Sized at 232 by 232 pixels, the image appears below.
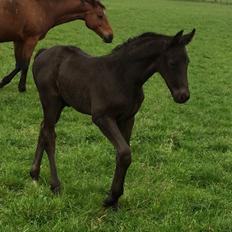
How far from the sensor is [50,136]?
5773 mm

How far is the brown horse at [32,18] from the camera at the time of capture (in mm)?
10195

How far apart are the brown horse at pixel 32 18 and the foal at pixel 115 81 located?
15.8 ft

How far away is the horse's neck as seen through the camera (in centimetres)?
1091

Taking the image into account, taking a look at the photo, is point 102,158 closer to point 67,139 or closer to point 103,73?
point 67,139

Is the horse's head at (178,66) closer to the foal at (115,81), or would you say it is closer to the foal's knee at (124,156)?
the foal at (115,81)

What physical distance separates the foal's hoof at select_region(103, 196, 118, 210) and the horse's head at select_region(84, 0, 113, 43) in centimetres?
678

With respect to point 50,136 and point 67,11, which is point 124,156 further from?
point 67,11

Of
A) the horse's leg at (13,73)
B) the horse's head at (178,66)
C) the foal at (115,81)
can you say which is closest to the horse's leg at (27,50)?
the horse's leg at (13,73)

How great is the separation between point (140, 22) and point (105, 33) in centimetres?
1814

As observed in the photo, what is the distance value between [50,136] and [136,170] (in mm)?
1416

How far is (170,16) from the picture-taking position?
113 feet

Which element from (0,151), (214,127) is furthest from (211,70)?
(0,151)

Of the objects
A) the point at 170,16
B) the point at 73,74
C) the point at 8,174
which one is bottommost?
the point at 170,16

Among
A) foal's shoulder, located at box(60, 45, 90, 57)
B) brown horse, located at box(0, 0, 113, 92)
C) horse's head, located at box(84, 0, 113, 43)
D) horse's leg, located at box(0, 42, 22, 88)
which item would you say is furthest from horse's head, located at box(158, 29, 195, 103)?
horse's head, located at box(84, 0, 113, 43)
